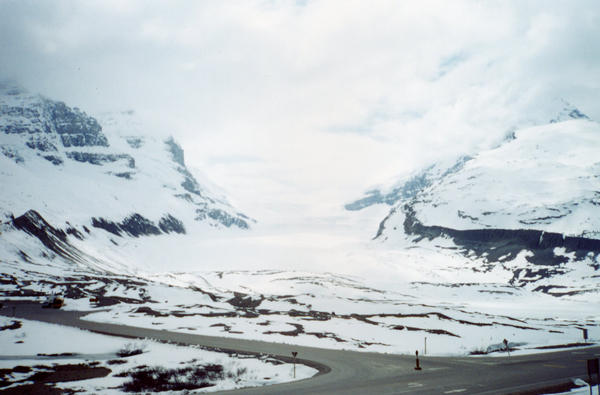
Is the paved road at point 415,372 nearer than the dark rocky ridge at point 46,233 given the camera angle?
Yes

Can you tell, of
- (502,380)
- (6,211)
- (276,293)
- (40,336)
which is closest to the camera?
(502,380)

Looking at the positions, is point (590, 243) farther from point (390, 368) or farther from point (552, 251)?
point (390, 368)

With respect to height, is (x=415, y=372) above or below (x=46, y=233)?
below

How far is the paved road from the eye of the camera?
76.8 ft

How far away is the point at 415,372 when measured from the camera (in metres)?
28.4

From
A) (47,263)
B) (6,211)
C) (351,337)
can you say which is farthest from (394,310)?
(6,211)

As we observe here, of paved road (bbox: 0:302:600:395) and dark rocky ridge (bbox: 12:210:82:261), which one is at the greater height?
dark rocky ridge (bbox: 12:210:82:261)

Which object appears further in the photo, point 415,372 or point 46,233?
point 46,233

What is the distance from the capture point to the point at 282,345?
4341 centimetres

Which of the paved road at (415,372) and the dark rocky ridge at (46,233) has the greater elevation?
the dark rocky ridge at (46,233)

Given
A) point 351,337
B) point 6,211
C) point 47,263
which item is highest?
point 6,211

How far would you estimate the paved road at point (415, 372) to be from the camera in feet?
76.8

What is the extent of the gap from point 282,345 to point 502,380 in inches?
907

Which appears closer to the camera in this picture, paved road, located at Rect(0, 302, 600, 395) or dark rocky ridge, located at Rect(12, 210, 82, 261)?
paved road, located at Rect(0, 302, 600, 395)
